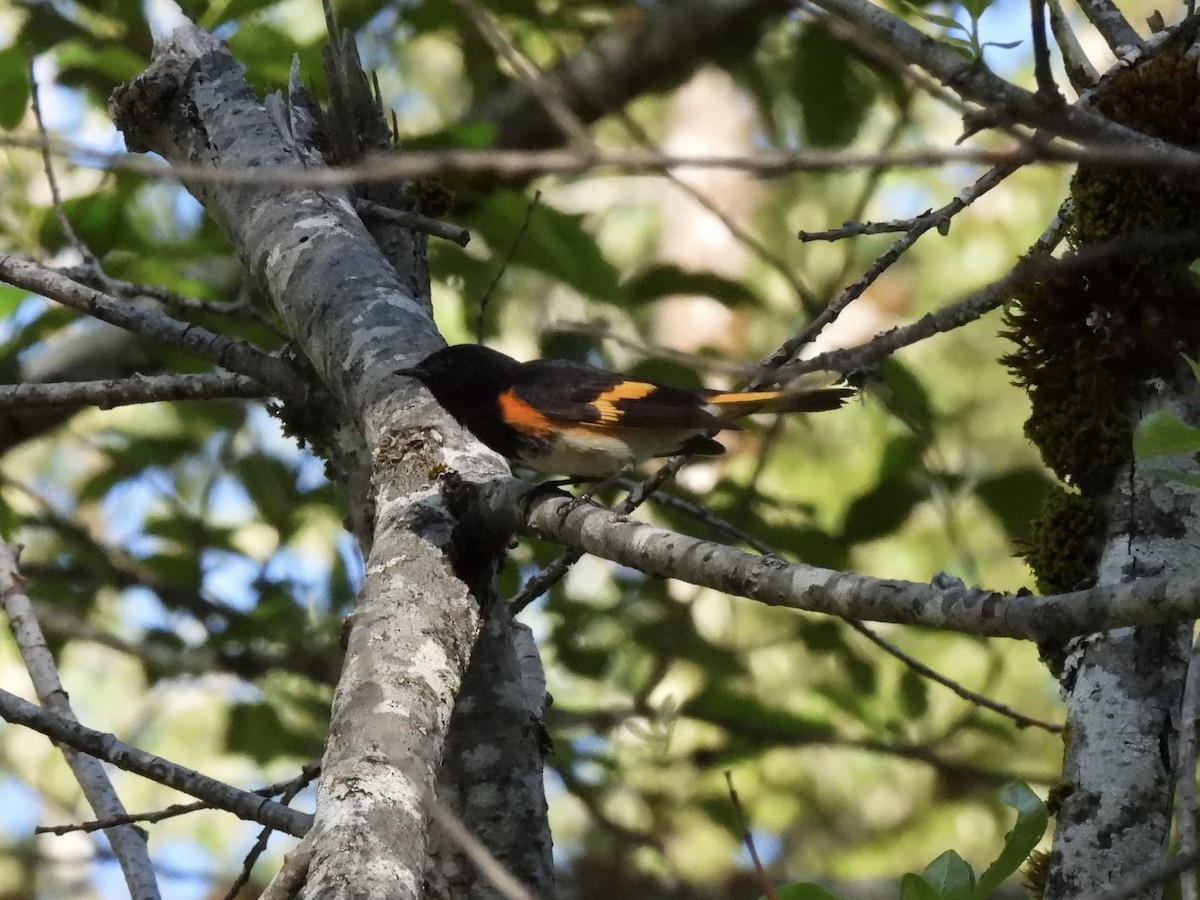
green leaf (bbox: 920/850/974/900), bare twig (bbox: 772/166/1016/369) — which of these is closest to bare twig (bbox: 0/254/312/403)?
bare twig (bbox: 772/166/1016/369)

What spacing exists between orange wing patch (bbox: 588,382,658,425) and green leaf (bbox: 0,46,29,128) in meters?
2.17

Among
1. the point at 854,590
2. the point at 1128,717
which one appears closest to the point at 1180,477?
the point at 854,590

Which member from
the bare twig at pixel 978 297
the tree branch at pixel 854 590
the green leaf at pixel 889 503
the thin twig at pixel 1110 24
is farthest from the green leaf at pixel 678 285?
the bare twig at pixel 978 297

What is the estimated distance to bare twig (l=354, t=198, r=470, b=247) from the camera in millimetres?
3092

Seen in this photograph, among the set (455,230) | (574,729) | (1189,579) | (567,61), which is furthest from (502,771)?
(567,61)

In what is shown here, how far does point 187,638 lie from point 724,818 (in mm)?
2528

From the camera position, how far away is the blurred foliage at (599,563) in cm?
442

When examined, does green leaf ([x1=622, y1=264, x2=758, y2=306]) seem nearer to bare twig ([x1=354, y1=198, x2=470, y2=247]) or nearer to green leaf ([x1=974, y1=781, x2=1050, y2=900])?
bare twig ([x1=354, y1=198, x2=470, y2=247])

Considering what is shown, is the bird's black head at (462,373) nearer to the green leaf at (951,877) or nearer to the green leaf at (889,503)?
the green leaf at (951,877)

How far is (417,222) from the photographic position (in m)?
3.29

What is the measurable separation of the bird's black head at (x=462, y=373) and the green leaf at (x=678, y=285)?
2.82 ft

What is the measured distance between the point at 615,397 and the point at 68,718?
175 centimetres

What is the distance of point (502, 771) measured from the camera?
8.47 feet

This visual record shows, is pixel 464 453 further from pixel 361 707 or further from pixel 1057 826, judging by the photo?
pixel 1057 826
